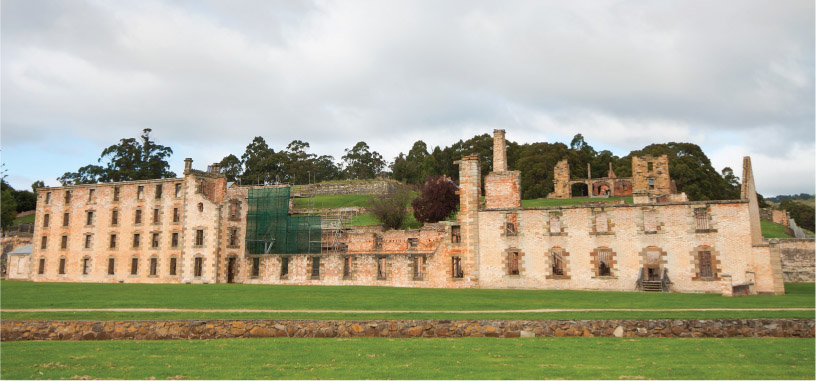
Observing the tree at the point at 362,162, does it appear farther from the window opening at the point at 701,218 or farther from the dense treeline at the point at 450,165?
the window opening at the point at 701,218

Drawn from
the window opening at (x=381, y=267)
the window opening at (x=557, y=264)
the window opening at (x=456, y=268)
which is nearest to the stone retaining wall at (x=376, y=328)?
the window opening at (x=557, y=264)

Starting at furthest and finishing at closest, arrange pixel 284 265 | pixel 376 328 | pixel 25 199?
pixel 25 199 < pixel 284 265 < pixel 376 328

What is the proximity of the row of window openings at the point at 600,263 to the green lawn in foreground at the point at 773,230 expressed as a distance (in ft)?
78.2

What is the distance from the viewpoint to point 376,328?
1628 centimetres

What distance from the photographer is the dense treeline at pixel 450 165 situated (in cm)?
7044

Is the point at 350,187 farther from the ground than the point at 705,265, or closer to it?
farther from the ground

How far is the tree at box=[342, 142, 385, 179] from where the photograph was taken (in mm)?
116844

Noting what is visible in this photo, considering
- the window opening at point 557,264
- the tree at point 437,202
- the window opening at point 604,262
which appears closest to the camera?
the window opening at point 604,262

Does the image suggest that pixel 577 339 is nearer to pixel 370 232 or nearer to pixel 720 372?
pixel 720 372

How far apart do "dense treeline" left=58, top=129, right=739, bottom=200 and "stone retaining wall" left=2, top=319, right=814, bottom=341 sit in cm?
5458

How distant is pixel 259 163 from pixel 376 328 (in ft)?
292

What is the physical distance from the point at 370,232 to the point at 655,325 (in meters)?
33.5

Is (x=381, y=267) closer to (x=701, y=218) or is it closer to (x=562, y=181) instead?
(x=701, y=218)

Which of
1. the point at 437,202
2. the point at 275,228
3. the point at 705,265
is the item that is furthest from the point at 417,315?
the point at 437,202
